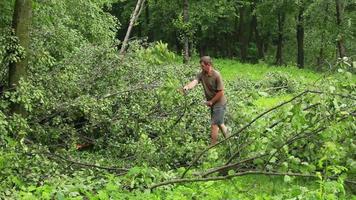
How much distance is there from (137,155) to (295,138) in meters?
3.24

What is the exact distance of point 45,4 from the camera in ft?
36.7

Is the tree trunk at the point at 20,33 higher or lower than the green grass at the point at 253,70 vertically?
higher

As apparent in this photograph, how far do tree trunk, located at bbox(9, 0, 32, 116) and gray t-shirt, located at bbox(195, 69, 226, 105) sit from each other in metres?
3.11

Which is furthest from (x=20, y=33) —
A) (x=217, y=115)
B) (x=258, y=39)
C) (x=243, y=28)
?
(x=258, y=39)

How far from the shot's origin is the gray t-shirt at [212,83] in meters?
9.80

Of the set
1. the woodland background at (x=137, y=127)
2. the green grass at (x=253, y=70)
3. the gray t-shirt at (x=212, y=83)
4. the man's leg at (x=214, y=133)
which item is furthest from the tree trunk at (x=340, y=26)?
the man's leg at (x=214, y=133)

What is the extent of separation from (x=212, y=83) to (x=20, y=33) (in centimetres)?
352

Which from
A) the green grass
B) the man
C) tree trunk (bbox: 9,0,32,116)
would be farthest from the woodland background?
the green grass

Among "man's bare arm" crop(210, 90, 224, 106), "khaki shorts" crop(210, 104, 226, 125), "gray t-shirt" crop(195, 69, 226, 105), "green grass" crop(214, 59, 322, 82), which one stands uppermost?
"gray t-shirt" crop(195, 69, 226, 105)

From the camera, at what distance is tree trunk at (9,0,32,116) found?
9109mm

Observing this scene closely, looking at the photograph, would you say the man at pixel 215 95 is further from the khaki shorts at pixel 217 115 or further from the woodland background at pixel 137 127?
the woodland background at pixel 137 127

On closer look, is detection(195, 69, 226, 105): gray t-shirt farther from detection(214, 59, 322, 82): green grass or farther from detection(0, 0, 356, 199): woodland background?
detection(214, 59, 322, 82): green grass

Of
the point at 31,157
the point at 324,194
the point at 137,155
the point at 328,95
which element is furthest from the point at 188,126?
the point at 324,194

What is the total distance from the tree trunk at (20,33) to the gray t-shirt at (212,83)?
10.2 ft
